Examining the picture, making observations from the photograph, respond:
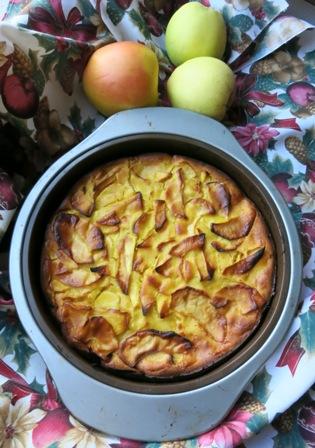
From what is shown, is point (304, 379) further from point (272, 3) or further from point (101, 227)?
point (272, 3)

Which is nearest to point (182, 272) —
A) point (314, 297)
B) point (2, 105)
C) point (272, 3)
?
point (314, 297)

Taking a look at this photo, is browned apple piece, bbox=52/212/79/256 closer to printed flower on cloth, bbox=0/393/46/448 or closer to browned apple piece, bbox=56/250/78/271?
browned apple piece, bbox=56/250/78/271

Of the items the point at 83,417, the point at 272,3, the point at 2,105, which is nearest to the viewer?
the point at 83,417

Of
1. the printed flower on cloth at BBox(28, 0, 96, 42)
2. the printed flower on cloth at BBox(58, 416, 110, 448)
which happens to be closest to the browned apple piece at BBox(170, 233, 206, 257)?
the printed flower on cloth at BBox(58, 416, 110, 448)

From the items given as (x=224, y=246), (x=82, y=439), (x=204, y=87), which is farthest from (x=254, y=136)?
(x=82, y=439)

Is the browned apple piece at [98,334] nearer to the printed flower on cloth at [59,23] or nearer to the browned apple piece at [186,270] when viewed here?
the browned apple piece at [186,270]

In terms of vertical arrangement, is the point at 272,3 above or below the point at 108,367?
above

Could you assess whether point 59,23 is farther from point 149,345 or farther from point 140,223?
point 149,345

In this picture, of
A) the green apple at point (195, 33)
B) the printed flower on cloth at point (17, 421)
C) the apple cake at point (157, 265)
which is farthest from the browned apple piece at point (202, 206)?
the printed flower on cloth at point (17, 421)
